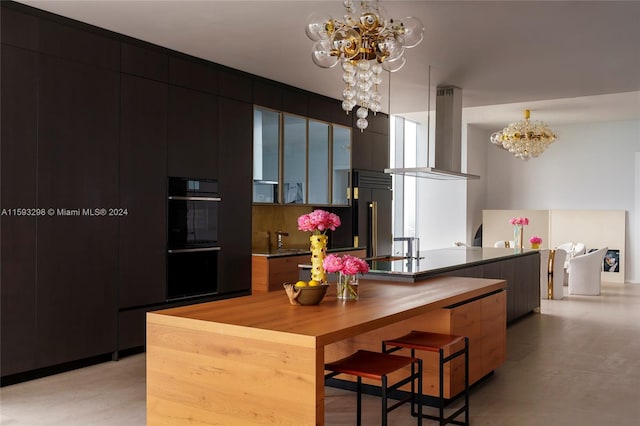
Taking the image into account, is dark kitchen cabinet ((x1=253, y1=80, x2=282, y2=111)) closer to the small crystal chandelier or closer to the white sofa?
the small crystal chandelier

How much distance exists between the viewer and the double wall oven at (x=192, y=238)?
564cm

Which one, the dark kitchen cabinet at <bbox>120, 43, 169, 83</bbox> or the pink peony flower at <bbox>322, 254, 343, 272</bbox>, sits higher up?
the dark kitchen cabinet at <bbox>120, 43, 169, 83</bbox>

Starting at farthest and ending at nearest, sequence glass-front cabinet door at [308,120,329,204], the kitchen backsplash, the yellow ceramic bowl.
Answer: glass-front cabinet door at [308,120,329,204], the kitchen backsplash, the yellow ceramic bowl

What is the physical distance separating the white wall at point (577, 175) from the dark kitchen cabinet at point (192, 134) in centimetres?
765

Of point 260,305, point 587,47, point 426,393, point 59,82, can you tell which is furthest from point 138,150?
point 587,47

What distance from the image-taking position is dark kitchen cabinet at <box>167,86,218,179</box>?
567 cm

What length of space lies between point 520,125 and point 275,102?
4.98m

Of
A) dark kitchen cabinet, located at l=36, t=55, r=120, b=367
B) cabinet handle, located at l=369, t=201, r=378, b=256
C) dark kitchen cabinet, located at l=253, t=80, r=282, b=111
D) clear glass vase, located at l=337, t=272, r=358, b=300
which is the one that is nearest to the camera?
clear glass vase, located at l=337, t=272, r=358, b=300

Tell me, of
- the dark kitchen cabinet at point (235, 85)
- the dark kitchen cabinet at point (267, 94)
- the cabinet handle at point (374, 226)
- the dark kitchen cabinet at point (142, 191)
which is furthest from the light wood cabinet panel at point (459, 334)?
the cabinet handle at point (374, 226)

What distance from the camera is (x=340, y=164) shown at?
8.00 meters

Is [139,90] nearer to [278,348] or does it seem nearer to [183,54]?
[183,54]

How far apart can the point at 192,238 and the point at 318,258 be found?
261 cm

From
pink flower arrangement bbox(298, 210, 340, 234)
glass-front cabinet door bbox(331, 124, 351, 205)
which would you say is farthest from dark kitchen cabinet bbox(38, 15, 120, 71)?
glass-front cabinet door bbox(331, 124, 351, 205)

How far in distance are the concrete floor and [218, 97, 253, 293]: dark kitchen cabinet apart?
1.34 metres
